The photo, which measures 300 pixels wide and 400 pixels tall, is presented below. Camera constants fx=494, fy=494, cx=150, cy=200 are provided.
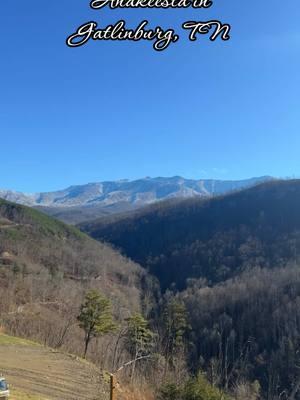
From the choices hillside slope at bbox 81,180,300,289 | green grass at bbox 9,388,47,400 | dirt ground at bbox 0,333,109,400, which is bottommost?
dirt ground at bbox 0,333,109,400

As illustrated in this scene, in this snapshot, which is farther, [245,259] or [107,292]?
[245,259]

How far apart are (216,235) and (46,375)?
131679mm

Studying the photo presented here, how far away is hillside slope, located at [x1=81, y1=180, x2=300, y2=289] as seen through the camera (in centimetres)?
12522

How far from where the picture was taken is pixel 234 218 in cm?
15750

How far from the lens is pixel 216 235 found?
149250 mm

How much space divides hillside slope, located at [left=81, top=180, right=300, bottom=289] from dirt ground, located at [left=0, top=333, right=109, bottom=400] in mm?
90445

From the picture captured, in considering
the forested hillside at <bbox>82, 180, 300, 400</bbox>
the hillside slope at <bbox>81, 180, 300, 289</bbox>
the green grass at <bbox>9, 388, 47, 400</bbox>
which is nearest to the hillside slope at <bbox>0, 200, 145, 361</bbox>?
the forested hillside at <bbox>82, 180, 300, 400</bbox>

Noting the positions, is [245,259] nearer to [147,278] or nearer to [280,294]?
[147,278]

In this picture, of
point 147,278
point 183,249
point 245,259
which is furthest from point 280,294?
point 183,249

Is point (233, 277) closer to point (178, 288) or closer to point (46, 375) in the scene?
point (178, 288)

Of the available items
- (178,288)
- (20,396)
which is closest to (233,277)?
(178,288)

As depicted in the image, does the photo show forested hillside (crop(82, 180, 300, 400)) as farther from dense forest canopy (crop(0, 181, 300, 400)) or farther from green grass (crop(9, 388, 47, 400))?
green grass (crop(9, 388, 47, 400))

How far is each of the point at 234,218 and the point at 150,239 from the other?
31.6 m

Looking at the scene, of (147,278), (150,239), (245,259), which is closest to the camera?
(245,259)
